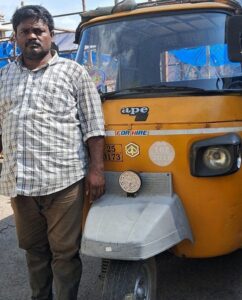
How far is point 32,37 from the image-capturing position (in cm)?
280

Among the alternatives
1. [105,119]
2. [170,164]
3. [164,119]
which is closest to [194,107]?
[164,119]

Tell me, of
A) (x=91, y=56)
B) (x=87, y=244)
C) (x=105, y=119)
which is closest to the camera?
(x=87, y=244)

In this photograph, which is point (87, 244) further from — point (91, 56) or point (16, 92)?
point (91, 56)

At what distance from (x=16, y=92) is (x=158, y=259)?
215 centimetres

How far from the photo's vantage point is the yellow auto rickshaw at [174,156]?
267cm

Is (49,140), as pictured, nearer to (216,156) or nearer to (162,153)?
(162,153)

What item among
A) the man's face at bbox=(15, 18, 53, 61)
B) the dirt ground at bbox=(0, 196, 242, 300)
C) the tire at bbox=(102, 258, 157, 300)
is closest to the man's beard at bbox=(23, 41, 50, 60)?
the man's face at bbox=(15, 18, 53, 61)

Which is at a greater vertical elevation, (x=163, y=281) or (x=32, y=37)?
(x=32, y=37)

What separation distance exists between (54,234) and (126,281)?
591 millimetres

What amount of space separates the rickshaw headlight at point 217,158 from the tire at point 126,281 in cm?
75

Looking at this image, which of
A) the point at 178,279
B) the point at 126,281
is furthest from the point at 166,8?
the point at 178,279

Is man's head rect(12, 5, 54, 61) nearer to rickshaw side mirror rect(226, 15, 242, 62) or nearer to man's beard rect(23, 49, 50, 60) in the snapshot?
man's beard rect(23, 49, 50, 60)

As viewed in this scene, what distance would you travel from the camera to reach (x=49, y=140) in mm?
2746

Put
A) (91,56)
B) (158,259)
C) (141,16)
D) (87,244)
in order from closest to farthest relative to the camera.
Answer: (87,244), (141,16), (91,56), (158,259)
